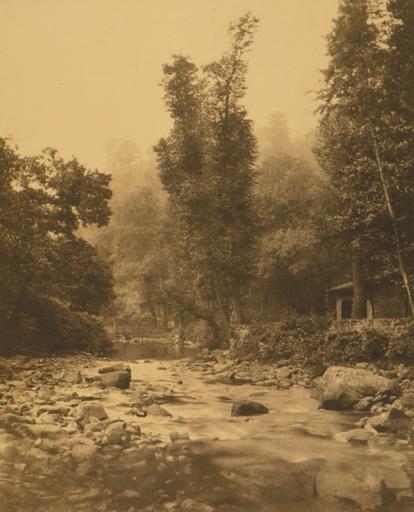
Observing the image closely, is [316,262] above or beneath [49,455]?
above

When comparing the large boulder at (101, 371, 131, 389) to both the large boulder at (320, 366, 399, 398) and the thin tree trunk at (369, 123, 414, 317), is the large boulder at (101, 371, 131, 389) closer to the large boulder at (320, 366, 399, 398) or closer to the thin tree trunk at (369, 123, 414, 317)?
the large boulder at (320, 366, 399, 398)

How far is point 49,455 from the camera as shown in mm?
7668

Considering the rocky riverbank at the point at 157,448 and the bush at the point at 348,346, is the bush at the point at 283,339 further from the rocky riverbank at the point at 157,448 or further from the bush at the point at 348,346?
the rocky riverbank at the point at 157,448

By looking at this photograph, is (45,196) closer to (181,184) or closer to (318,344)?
(181,184)

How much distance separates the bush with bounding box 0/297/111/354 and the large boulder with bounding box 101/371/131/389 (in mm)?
9514

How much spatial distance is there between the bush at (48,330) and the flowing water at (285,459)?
13413mm

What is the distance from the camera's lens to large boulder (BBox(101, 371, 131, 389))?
1454cm

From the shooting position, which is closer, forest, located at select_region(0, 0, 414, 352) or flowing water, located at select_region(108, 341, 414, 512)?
flowing water, located at select_region(108, 341, 414, 512)

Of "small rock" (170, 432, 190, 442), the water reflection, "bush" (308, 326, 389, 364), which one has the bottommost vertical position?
the water reflection

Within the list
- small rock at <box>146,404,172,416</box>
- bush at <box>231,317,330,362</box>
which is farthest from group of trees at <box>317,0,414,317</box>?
small rock at <box>146,404,172,416</box>

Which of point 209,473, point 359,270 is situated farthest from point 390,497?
point 359,270

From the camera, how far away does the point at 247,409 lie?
11.6m

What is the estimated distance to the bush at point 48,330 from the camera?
24.2 m

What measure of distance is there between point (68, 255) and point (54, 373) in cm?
1060
